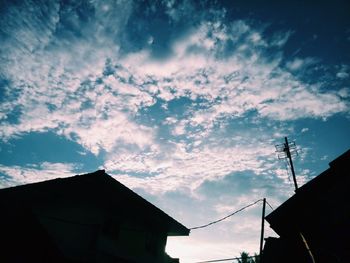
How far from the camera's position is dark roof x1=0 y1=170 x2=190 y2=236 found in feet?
30.1

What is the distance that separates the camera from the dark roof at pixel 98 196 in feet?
30.1

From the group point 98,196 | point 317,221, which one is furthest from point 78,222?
point 317,221

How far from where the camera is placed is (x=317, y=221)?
778cm

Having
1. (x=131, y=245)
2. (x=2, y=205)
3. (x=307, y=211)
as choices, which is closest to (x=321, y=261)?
(x=307, y=211)

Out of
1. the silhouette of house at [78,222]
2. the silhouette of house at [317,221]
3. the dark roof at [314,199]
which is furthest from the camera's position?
the dark roof at [314,199]

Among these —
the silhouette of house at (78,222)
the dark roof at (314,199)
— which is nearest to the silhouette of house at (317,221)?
the dark roof at (314,199)

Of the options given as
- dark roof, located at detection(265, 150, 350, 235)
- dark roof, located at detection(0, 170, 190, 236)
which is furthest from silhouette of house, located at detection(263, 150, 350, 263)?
dark roof, located at detection(0, 170, 190, 236)

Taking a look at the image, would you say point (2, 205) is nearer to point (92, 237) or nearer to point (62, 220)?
point (62, 220)

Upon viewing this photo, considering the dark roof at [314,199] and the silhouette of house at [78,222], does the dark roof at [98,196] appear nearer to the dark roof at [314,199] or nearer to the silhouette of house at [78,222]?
the silhouette of house at [78,222]

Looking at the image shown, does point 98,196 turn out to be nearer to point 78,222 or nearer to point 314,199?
point 78,222

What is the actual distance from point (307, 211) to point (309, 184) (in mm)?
1024

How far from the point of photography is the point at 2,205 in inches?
355

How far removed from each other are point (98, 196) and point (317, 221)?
9506mm

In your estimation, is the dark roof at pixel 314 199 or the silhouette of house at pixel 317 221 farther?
the dark roof at pixel 314 199
